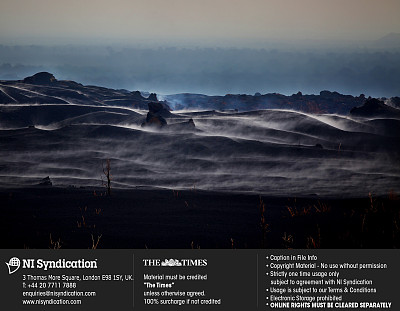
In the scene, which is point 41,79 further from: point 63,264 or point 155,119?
point 63,264

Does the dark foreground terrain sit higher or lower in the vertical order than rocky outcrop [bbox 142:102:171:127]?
lower

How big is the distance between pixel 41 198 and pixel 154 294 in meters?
4.36

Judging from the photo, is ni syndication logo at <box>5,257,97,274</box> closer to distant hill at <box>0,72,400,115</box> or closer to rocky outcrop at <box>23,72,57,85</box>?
distant hill at <box>0,72,400,115</box>

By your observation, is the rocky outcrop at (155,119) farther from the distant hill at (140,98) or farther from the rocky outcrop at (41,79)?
the rocky outcrop at (41,79)

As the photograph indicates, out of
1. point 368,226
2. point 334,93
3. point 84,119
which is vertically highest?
point 334,93

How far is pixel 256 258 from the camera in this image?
4.21m

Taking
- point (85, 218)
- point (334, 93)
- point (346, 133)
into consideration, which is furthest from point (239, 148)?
point (334, 93)

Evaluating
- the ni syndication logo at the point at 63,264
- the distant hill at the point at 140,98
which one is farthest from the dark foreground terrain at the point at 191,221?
the distant hill at the point at 140,98

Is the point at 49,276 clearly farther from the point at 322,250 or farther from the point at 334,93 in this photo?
the point at 334,93

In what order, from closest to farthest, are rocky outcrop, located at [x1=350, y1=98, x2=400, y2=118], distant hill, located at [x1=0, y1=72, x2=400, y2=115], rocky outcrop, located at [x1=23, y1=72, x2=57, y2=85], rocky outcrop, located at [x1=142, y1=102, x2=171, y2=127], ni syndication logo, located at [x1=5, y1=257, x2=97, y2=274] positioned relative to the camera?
ni syndication logo, located at [x1=5, y1=257, x2=97, y2=274], rocky outcrop, located at [x1=142, y1=102, x2=171, y2=127], rocky outcrop, located at [x1=350, y1=98, x2=400, y2=118], distant hill, located at [x1=0, y1=72, x2=400, y2=115], rocky outcrop, located at [x1=23, y1=72, x2=57, y2=85]

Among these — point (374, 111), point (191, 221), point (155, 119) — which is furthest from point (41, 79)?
point (191, 221)

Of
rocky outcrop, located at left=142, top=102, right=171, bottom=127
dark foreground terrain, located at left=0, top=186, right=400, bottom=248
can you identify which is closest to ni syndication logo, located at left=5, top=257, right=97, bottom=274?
dark foreground terrain, located at left=0, top=186, right=400, bottom=248

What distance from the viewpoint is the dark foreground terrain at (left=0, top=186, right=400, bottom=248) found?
505cm

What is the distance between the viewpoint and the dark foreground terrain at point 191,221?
505cm
